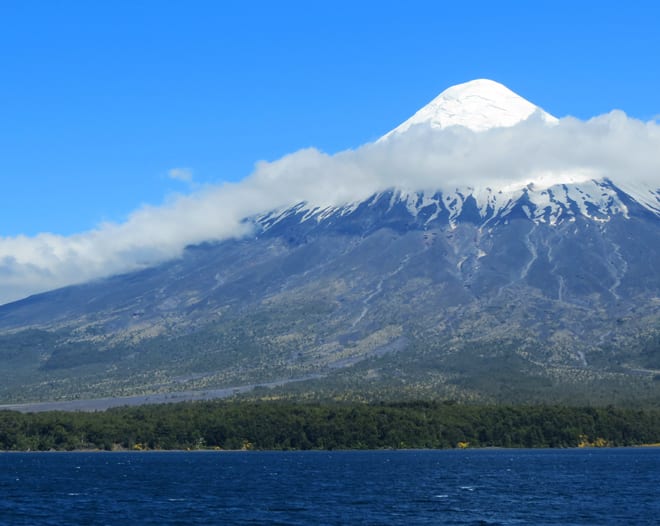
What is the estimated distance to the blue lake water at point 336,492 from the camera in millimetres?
90750

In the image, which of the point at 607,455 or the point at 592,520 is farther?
the point at 607,455

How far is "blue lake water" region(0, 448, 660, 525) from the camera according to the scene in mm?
90750

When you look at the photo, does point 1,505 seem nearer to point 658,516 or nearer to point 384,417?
point 658,516

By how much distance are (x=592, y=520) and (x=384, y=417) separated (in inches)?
4387

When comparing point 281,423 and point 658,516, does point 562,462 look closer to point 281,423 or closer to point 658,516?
point 281,423

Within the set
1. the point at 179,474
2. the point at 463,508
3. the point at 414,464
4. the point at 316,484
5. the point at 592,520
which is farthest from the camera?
the point at 414,464

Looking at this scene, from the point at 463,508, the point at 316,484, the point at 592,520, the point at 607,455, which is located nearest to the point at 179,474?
the point at 316,484

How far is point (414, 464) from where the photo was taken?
161 m

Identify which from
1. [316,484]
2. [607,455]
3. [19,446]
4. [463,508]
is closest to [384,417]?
[607,455]

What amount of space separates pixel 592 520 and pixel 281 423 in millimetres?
111386

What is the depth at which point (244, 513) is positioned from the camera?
9300 cm

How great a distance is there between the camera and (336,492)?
113 m

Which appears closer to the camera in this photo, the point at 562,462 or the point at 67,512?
the point at 67,512

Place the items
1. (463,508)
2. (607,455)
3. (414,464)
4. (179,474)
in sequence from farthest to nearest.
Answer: (607,455) → (414,464) → (179,474) → (463,508)
